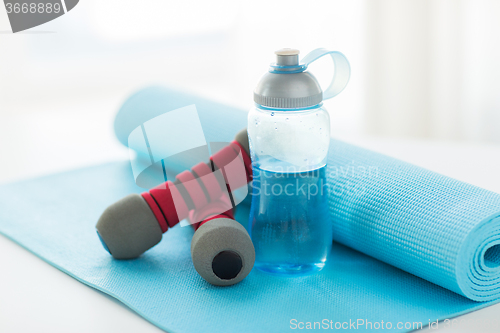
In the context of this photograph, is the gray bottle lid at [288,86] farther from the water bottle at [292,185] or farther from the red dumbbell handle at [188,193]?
the red dumbbell handle at [188,193]

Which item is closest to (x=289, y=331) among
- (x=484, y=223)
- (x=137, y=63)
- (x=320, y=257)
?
(x=320, y=257)

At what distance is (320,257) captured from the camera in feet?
2.81

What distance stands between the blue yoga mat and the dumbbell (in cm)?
4

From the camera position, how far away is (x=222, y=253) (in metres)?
0.79

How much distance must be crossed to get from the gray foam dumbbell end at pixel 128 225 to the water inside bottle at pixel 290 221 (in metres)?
0.17

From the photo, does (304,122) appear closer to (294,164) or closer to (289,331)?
(294,164)

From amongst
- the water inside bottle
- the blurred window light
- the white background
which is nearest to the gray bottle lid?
the water inside bottle

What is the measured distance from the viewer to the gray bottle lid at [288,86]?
0.77m

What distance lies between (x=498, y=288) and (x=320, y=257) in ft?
0.85

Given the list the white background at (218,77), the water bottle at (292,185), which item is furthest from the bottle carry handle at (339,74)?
the white background at (218,77)

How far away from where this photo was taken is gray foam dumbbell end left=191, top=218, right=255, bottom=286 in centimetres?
78

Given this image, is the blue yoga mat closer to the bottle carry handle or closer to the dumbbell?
the dumbbell

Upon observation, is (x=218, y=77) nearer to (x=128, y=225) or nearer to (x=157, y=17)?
(x=157, y=17)

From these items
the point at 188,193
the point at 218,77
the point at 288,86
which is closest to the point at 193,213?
the point at 188,193
